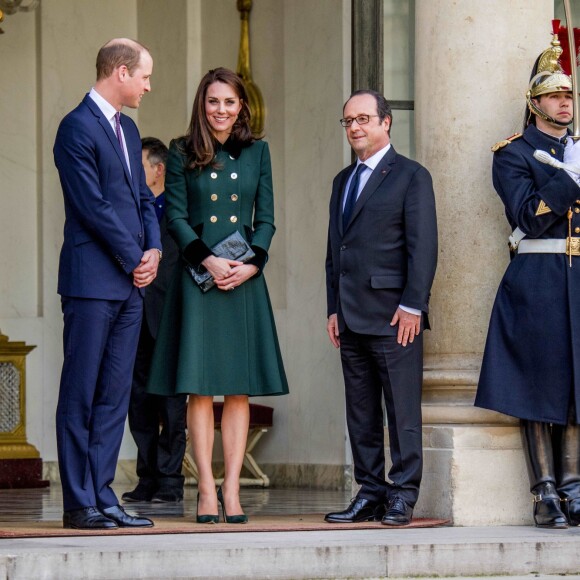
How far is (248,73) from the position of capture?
457 inches

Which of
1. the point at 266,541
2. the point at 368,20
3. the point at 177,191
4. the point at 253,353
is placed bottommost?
the point at 266,541

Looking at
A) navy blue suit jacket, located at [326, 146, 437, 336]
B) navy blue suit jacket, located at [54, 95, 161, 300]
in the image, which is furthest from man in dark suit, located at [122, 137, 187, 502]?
navy blue suit jacket, located at [54, 95, 161, 300]

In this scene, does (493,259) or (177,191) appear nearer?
(177,191)

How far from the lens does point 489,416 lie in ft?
25.1

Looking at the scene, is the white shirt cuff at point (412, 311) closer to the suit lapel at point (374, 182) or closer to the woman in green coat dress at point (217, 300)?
the suit lapel at point (374, 182)

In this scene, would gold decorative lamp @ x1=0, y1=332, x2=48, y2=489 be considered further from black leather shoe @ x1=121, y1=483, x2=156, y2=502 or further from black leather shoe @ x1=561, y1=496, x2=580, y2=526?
black leather shoe @ x1=561, y1=496, x2=580, y2=526

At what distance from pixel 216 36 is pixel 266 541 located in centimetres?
586

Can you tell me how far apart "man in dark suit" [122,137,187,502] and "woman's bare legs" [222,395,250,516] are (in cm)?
184

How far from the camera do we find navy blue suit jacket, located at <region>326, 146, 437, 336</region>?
24.0 ft

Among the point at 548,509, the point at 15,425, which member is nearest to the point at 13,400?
the point at 15,425

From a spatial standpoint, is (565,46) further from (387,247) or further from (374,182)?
(387,247)

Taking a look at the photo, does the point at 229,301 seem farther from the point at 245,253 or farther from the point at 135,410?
the point at 135,410

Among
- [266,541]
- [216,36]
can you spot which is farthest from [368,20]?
[266,541]

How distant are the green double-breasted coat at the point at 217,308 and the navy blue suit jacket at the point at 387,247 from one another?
1.21ft
